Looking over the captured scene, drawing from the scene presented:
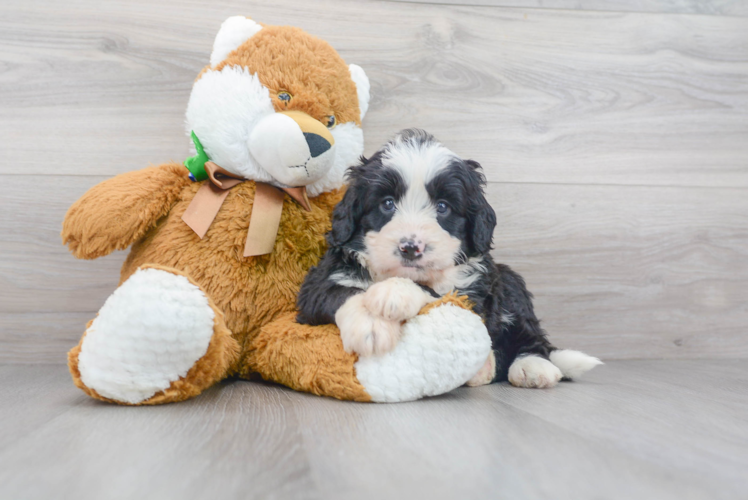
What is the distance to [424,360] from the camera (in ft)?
3.59

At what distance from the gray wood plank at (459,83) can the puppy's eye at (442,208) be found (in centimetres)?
62

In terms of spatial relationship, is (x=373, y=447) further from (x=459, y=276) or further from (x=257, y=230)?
(x=257, y=230)

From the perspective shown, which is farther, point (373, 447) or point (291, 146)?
point (291, 146)

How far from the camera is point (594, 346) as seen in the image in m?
1.87

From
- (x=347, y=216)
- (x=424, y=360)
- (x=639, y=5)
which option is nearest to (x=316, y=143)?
(x=347, y=216)

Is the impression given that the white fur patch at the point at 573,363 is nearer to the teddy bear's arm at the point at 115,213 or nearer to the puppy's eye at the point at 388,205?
the puppy's eye at the point at 388,205

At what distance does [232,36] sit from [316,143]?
0.38 meters

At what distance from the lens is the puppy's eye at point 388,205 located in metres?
1.20

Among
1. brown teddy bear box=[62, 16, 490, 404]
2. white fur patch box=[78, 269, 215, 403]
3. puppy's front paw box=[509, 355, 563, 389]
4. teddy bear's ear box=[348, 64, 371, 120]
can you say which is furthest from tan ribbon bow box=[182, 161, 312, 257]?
puppy's front paw box=[509, 355, 563, 389]

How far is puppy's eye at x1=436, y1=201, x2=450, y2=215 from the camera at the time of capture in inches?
47.3

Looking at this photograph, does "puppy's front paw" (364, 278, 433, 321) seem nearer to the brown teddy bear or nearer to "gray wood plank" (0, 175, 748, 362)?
the brown teddy bear

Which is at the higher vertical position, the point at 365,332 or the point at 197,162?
the point at 197,162

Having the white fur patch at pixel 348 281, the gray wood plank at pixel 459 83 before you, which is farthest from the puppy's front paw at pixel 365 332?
the gray wood plank at pixel 459 83

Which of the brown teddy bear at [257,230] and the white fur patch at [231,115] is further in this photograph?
the white fur patch at [231,115]
